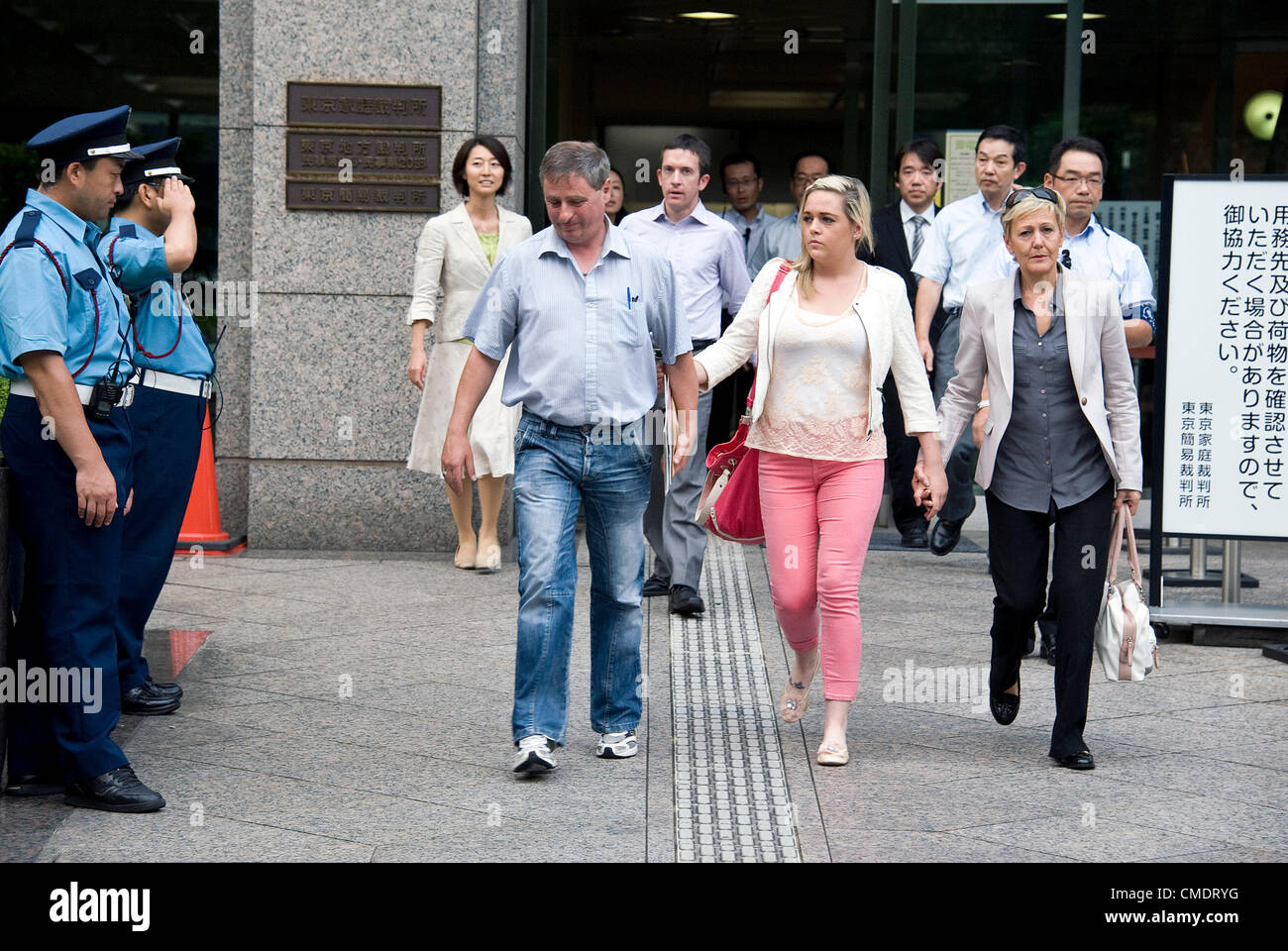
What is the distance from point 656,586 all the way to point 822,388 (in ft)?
8.88

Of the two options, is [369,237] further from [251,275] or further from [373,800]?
[373,800]

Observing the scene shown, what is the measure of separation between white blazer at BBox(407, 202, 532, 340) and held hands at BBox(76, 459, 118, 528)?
12.4ft

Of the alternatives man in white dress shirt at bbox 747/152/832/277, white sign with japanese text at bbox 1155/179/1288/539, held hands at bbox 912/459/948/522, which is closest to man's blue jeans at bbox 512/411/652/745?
held hands at bbox 912/459/948/522

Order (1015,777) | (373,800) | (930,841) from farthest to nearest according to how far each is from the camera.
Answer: (1015,777) < (373,800) < (930,841)

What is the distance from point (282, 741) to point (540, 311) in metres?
1.67

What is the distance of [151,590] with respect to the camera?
5762mm

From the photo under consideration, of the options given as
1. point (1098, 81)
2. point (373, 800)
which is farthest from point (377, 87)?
point (373, 800)

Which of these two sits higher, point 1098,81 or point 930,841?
point 1098,81

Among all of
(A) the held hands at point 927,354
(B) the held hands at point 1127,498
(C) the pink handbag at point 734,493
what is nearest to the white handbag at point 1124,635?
(B) the held hands at point 1127,498

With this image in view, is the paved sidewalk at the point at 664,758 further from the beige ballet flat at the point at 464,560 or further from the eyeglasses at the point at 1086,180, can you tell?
the eyeglasses at the point at 1086,180

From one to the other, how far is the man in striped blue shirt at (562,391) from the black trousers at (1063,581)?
4.09ft

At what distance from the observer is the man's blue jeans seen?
508cm

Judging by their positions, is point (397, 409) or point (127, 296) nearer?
point (127, 296)

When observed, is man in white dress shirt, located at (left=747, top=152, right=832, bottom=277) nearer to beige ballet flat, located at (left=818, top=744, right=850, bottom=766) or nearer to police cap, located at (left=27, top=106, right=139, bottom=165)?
beige ballet flat, located at (left=818, top=744, right=850, bottom=766)
